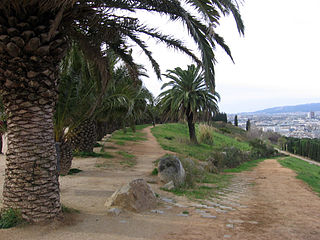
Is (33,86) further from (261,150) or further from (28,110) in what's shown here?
(261,150)

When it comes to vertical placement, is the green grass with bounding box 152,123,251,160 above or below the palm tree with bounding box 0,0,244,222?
below

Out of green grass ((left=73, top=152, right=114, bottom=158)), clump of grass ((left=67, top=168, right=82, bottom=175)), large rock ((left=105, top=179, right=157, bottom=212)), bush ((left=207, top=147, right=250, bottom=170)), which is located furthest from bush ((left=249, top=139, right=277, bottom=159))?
large rock ((left=105, top=179, right=157, bottom=212))

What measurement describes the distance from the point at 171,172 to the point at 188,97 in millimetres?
11505

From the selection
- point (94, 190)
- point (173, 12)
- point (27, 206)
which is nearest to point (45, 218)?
point (27, 206)

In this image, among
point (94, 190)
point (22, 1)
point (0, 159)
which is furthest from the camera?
point (0, 159)

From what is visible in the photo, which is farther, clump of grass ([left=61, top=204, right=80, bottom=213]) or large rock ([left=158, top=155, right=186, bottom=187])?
large rock ([left=158, top=155, right=186, bottom=187])

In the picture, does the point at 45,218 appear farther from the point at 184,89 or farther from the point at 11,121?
the point at 184,89

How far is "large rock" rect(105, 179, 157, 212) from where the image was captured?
6180 millimetres

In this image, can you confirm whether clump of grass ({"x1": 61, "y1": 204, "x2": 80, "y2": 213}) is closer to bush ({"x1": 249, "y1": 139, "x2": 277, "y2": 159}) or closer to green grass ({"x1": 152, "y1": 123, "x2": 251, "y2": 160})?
green grass ({"x1": 152, "y1": 123, "x2": 251, "y2": 160})

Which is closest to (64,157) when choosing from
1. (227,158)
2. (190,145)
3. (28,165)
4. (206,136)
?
(28,165)

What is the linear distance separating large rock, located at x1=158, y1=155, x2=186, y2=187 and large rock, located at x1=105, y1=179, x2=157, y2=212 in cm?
270

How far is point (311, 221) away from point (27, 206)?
5724 mm

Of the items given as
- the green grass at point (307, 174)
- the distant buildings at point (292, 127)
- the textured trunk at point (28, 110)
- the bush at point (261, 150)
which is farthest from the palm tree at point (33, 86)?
the distant buildings at point (292, 127)

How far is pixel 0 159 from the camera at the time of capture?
1227 centimetres
